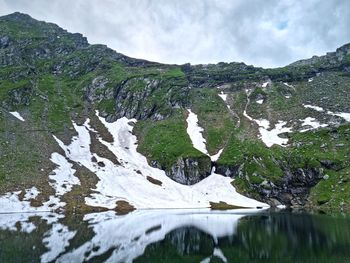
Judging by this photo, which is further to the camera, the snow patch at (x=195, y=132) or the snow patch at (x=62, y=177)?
the snow patch at (x=195, y=132)

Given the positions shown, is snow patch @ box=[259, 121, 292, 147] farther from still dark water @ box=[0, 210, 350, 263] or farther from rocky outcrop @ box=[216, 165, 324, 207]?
still dark water @ box=[0, 210, 350, 263]

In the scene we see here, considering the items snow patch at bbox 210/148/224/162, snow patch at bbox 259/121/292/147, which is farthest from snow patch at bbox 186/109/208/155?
snow patch at bbox 259/121/292/147

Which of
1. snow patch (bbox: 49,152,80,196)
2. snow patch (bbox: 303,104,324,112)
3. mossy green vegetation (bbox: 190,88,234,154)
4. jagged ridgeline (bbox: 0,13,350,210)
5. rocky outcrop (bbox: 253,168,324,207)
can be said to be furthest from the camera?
snow patch (bbox: 303,104,324,112)

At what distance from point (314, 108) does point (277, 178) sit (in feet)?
222

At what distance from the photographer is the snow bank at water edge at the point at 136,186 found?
10700 centimetres

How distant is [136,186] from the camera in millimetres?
117375

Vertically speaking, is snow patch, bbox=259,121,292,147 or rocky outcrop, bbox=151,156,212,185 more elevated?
snow patch, bbox=259,121,292,147

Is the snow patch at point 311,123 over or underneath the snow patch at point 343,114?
underneath

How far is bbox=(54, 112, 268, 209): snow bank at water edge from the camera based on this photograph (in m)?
107

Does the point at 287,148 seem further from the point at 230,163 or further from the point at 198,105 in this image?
the point at 198,105

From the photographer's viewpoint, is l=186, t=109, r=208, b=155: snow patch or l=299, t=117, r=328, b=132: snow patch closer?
l=186, t=109, r=208, b=155: snow patch

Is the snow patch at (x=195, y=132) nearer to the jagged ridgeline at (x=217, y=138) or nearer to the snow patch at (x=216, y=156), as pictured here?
the jagged ridgeline at (x=217, y=138)

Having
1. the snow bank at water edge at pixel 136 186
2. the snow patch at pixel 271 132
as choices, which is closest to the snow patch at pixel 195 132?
the snow bank at water edge at pixel 136 186

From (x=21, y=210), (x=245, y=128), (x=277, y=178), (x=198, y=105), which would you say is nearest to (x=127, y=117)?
(x=198, y=105)
